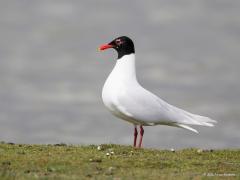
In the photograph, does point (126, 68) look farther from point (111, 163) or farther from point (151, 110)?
point (111, 163)

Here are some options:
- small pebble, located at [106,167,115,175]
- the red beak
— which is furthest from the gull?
small pebble, located at [106,167,115,175]

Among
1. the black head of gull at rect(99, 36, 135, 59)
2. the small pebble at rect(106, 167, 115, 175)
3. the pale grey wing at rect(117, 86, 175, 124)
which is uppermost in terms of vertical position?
the black head of gull at rect(99, 36, 135, 59)

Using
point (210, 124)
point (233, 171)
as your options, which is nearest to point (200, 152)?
point (210, 124)

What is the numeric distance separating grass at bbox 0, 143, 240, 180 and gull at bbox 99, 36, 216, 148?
98 cm

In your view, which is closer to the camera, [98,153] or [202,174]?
[202,174]

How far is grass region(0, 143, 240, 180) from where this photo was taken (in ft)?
52.0

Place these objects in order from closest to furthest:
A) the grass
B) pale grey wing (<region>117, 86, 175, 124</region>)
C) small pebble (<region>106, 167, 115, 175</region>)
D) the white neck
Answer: the grass → small pebble (<region>106, 167, 115, 175</region>) → pale grey wing (<region>117, 86, 175, 124</region>) → the white neck

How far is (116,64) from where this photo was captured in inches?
842

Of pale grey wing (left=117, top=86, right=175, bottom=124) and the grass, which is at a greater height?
pale grey wing (left=117, top=86, right=175, bottom=124)

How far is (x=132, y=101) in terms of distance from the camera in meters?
20.1

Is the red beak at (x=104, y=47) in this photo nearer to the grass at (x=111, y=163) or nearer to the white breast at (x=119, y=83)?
the white breast at (x=119, y=83)

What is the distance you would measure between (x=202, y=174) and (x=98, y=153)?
365 centimetres

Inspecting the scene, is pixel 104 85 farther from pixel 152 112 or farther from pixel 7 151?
pixel 7 151

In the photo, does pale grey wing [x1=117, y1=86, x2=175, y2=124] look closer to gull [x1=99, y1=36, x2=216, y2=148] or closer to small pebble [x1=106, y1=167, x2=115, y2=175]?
gull [x1=99, y1=36, x2=216, y2=148]
